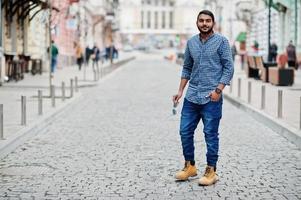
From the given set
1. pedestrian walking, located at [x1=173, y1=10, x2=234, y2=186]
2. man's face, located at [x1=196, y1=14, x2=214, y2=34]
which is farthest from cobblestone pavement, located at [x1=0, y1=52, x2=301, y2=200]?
man's face, located at [x1=196, y1=14, x2=214, y2=34]

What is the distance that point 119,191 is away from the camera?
24.3ft

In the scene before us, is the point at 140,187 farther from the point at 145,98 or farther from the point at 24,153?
the point at 145,98

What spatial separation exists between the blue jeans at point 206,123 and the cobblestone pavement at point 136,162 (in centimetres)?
39

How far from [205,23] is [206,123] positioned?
3.59 feet

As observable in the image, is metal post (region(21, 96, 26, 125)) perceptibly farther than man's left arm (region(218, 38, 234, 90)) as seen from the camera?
Yes

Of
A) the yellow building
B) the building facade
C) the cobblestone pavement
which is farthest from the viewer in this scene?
the building facade

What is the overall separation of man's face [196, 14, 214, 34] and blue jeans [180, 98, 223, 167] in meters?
0.78

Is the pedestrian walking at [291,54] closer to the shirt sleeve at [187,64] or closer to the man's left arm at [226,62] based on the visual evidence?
the shirt sleeve at [187,64]

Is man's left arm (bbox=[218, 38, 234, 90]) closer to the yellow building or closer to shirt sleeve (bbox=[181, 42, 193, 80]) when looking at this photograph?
shirt sleeve (bbox=[181, 42, 193, 80])

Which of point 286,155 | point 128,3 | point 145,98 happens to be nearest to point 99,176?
point 286,155

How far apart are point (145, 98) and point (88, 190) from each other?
1381 cm

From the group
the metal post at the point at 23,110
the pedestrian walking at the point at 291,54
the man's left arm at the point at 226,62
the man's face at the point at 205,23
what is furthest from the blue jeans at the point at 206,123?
the pedestrian walking at the point at 291,54

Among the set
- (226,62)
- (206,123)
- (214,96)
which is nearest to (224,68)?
(226,62)

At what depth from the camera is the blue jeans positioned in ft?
25.2
